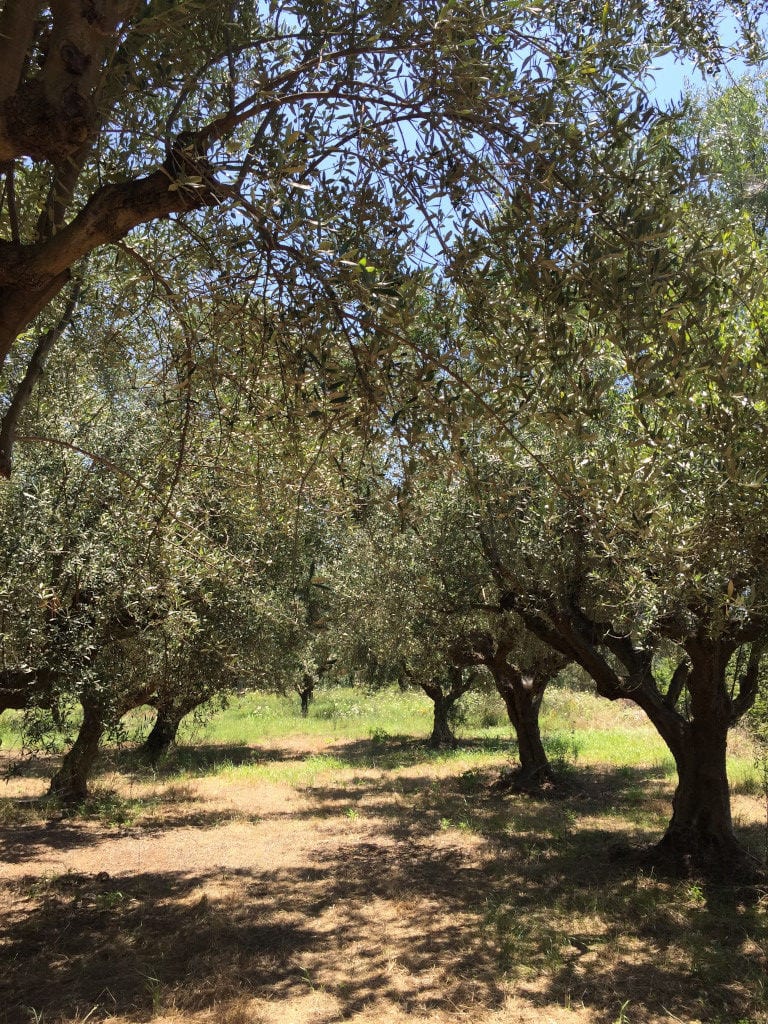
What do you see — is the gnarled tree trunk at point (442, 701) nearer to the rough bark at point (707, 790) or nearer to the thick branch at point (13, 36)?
the rough bark at point (707, 790)

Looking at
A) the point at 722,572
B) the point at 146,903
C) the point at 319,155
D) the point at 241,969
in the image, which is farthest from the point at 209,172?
the point at 146,903

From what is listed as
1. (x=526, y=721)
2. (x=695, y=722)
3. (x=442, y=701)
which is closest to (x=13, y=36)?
(x=695, y=722)

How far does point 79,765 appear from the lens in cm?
1461

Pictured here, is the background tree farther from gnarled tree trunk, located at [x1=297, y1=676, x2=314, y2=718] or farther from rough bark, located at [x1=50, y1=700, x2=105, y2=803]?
gnarled tree trunk, located at [x1=297, y1=676, x2=314, y2=718]

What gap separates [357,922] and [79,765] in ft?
26.3

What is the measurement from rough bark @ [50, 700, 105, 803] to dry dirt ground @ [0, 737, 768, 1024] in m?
0.57

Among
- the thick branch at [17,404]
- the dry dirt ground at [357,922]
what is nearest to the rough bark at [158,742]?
the dry dirt ground at [357,922]

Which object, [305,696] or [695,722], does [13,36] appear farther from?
[305,696]

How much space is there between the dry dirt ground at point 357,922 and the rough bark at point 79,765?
1.88 feet

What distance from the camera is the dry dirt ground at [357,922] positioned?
631 cm

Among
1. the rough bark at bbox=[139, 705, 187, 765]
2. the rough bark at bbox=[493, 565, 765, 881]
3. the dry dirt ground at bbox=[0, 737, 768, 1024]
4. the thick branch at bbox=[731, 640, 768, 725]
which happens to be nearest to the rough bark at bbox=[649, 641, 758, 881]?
the rough bark at bbox=[493, 565, 765, 881]

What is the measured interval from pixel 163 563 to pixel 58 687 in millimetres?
4517

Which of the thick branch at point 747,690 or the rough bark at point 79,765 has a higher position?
the thick branch at point 747,690

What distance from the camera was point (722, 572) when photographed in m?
6.57
